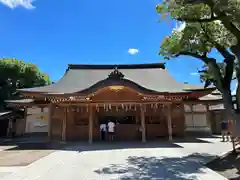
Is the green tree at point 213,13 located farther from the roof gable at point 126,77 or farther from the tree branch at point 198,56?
the roof gable at point 126,77

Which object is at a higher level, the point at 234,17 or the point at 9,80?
the point at 9,80

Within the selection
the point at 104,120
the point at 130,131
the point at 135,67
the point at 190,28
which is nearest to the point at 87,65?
the point at 135,67

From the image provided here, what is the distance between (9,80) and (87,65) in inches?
459

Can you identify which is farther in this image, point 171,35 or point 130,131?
point 130,131

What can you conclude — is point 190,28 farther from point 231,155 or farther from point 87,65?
point 87,65

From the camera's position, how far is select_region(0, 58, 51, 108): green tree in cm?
2381

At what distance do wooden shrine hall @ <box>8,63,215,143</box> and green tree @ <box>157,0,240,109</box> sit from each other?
4.74m

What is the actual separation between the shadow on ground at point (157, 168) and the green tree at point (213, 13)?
254 centimetres

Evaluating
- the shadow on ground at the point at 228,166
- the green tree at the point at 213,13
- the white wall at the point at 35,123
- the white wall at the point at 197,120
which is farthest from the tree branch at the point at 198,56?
the white wall at the point at 35,123

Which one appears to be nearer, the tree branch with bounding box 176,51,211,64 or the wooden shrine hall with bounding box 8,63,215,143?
the tree branch with bounding box 176,51,211,64

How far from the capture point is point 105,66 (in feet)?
62.1

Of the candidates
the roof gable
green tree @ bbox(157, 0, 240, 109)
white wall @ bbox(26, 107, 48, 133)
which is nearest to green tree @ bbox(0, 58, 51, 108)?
white wall @ bbox(26, 107, 48, 133)

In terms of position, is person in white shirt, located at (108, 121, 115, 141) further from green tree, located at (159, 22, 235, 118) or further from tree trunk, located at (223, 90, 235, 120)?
tree trunk, located at (223, 90, 235, 120)

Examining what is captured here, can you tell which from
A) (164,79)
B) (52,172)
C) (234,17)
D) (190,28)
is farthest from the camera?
(164,79)
